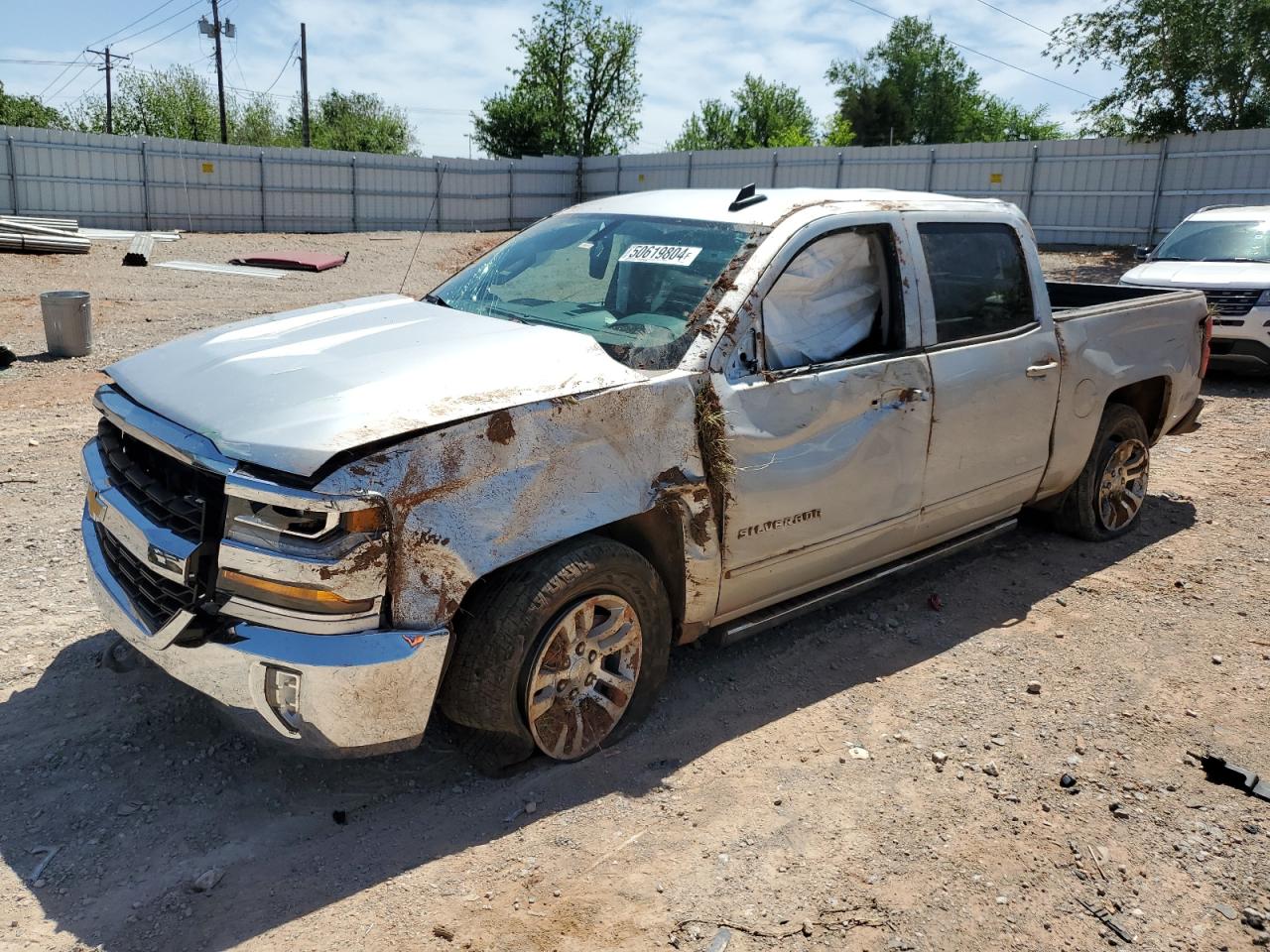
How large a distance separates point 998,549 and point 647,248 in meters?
2.99

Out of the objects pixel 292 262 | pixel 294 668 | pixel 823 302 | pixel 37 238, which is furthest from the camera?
pixel 292 262

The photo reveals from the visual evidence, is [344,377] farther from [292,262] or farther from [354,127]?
[354,127]

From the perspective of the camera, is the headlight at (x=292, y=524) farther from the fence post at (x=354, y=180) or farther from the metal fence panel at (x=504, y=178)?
the fence post at (x=354, y=180)

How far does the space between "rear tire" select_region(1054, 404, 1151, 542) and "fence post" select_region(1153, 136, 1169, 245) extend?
20.1 m

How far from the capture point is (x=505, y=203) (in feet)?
109

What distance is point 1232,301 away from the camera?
1038 centimetres

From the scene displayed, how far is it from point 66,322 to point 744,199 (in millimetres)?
8301

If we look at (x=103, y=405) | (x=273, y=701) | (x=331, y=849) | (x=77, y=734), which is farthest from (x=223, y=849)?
(x=103, y=405)

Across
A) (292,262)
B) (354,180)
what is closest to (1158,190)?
(292,262)

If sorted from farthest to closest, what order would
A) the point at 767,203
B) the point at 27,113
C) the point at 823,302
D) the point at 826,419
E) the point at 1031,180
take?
the point at 27,113
the point at 1031,180
the point at 767,203
the point at 823,302
the point at 826,419

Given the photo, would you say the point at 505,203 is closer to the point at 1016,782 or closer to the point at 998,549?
the point at 998,549

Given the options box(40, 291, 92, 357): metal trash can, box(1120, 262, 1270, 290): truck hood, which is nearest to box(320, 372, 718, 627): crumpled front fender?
box(40, 291, 92, 357): metal trash can

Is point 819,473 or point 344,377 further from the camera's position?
point 819,473

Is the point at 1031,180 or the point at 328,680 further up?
the point at 1031,180
